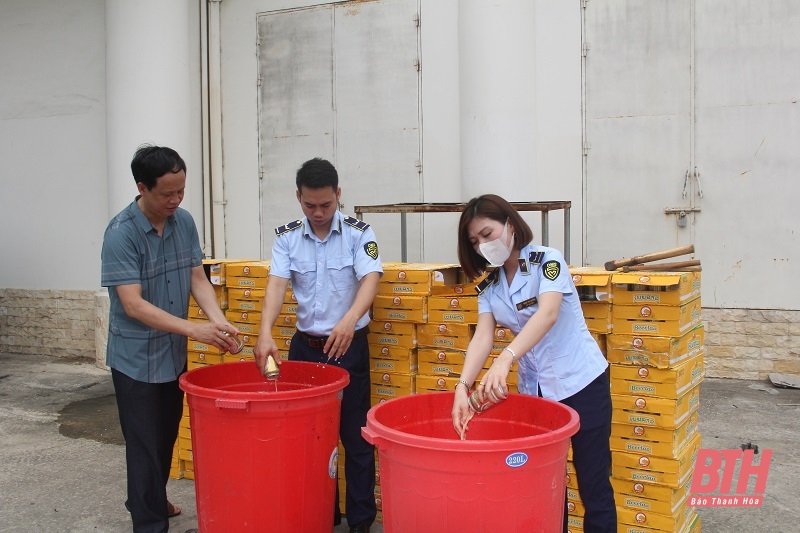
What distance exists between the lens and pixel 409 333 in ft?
12.3

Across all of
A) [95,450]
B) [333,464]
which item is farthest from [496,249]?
[95,450]

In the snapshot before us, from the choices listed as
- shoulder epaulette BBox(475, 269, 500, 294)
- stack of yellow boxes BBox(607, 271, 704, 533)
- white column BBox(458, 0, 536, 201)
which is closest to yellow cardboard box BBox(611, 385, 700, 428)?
stack of yellow boxes BBox(607, 271, 704, 533)

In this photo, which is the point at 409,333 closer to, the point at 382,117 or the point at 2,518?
the point at 2,518

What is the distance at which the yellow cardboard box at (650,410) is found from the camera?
125 inches

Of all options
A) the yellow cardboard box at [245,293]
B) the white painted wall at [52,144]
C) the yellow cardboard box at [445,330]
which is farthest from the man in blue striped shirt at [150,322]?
the white painted wall at [52,144]

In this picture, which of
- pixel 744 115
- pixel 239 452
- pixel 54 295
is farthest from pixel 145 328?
pixel 54 295

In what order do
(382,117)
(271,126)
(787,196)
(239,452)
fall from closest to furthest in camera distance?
(239,452) → (787,196) → (382,117) → (271,126)

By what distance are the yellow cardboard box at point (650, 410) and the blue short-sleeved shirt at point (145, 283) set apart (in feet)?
6.75

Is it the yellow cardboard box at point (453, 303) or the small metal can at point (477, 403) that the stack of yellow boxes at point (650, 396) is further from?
the small metal can at point (477, 403)

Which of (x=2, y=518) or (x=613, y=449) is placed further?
(x=2, y=518)

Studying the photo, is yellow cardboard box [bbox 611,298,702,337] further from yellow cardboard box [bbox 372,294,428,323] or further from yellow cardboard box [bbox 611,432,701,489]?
yellow cardboard box [bbox 372,294,428,323]

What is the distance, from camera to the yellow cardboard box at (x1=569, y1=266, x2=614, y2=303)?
330cm

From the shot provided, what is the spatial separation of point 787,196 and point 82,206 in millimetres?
7521

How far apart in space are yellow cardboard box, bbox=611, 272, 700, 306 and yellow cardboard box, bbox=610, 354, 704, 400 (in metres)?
0.30
